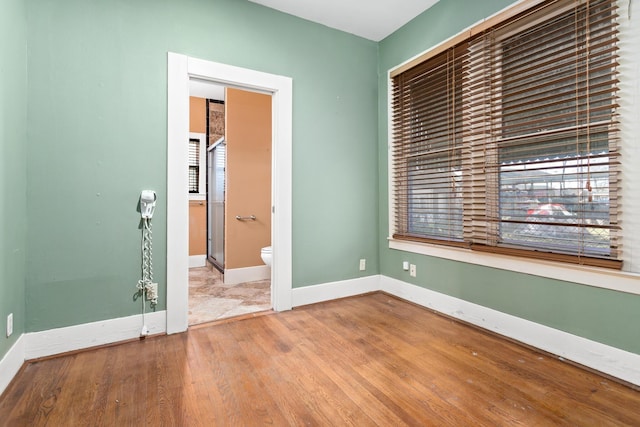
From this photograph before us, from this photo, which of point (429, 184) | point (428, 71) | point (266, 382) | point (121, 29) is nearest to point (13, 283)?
point (266, 382)

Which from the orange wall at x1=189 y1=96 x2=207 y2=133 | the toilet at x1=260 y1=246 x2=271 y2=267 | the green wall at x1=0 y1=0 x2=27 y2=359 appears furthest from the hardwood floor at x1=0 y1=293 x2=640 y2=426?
the orange wall at x1=189 y1=96 x2=207 y2=133

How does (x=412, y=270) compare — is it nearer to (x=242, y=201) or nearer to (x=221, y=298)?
(x=221, y=298)

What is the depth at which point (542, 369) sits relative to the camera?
6.30ft

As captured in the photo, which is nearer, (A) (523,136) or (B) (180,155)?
(A) (523,136)

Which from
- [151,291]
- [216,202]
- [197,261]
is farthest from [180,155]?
[197,261]

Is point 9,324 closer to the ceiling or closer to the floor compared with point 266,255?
closer to the floor

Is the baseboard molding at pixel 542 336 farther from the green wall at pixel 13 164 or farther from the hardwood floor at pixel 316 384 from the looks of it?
the green wall at pixel 13 164

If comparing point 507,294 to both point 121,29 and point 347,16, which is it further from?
point 121,29

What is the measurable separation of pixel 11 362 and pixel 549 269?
331cm

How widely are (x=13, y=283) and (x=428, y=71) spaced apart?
11.4 feet

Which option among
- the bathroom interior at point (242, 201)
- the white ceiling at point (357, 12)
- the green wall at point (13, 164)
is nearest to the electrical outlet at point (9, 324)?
the green wall at point (13, 164)

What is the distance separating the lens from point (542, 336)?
2.15 m

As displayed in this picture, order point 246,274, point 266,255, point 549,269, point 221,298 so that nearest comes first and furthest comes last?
point 549,269, point 221,298, point 266,255, point 246,274

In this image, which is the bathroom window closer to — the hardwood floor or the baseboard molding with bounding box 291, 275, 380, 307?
the baseboard molding with bounding box 291, 275, 380, 307
